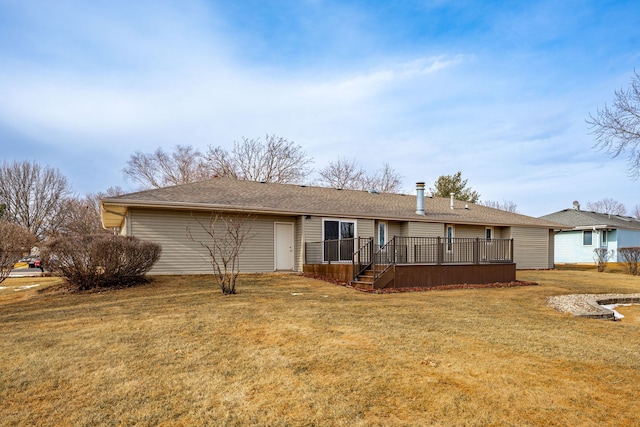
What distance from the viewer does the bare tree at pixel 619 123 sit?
11.4 metres

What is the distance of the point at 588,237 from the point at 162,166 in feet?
113

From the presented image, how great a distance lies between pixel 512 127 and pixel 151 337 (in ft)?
59.4

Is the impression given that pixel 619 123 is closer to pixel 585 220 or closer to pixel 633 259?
pixel 633 259

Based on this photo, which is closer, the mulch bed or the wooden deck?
the mulch bed

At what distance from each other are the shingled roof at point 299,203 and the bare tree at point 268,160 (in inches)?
486

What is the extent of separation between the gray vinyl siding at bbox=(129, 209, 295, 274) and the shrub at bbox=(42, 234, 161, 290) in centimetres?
261

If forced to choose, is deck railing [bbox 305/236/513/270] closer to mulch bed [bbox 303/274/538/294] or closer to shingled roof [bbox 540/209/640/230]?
mulch bed [bbox 303/274/538/294]

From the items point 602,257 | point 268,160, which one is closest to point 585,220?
point 602,257

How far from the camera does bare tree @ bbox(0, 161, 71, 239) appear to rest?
32656 mm

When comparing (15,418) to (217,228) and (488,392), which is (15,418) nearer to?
(488,392)

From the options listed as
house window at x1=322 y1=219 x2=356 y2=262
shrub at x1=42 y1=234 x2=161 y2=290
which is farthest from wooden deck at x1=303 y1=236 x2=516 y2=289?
shrub at x1=42 y1=234 x2=161 y2=290

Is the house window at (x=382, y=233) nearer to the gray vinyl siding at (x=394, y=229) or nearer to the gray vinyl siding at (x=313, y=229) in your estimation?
the gray vinyl siding at (x=394, y=229)

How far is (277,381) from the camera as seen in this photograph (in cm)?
357

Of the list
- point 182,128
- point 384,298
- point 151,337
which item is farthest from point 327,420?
point 182,128
